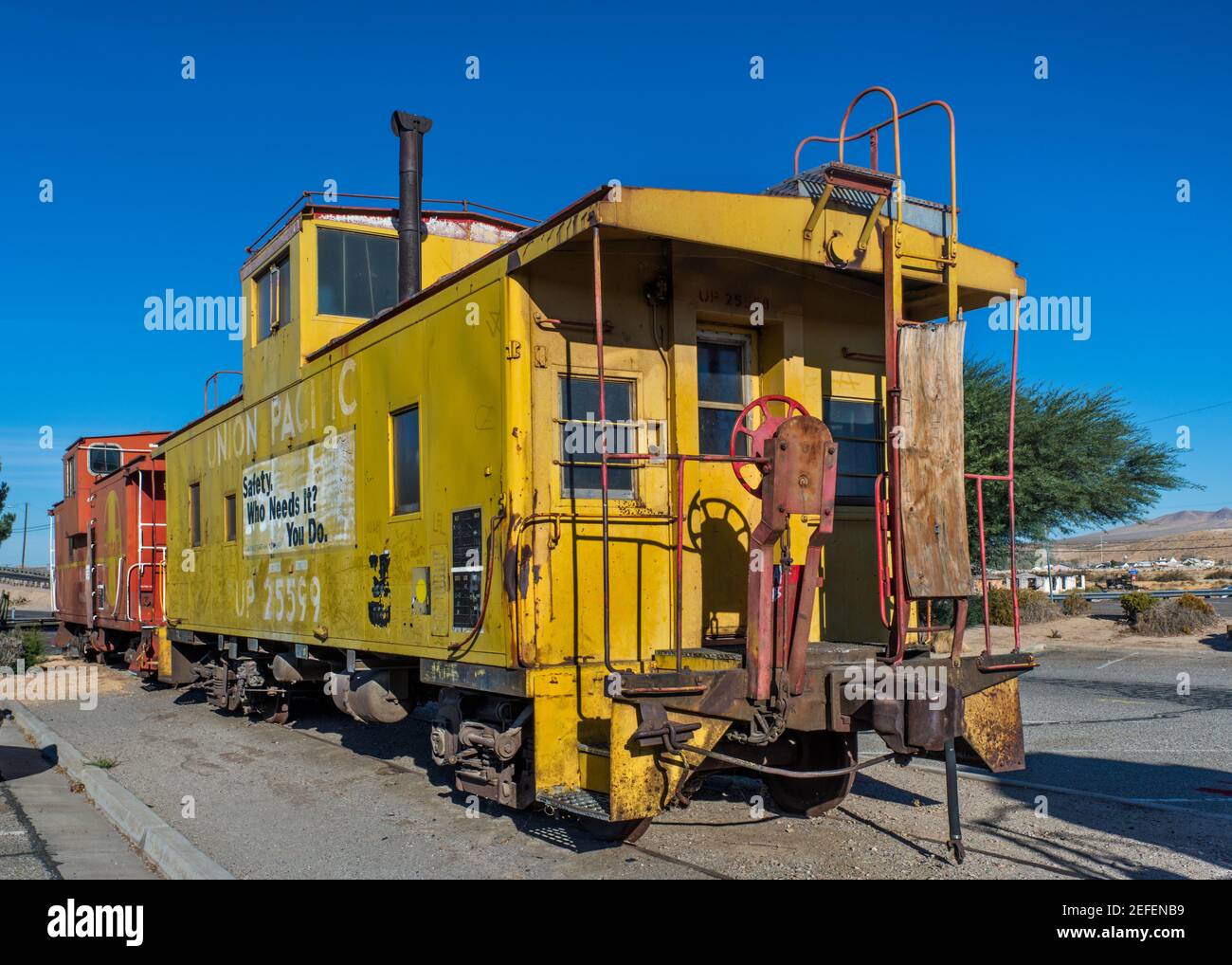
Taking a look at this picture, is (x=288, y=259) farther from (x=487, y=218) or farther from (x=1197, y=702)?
(x=1197, y=702)

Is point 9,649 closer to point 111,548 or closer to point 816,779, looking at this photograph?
point 111,548

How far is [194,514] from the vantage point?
12.8 metres

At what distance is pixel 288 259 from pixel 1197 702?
11.3m

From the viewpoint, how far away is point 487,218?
35.5ft

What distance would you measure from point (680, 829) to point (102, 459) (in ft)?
53.9

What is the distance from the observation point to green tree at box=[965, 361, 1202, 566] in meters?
20.5

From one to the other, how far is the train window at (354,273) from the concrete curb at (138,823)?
4271 mm

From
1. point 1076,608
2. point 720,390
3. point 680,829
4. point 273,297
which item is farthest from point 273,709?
point 1076,608

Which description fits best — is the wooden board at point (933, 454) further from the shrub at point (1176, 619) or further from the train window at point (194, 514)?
the shrub at point (1176, 619)

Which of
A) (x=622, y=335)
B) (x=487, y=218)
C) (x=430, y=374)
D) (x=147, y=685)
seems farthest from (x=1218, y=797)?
(x=147, y=685)

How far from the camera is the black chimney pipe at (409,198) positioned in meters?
9.81

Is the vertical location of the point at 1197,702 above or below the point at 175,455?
below

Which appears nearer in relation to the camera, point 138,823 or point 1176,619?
point 138,823

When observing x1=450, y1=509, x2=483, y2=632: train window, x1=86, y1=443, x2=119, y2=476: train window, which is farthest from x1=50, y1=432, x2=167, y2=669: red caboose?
x1=450, y1=509, x2=483, y2=632: train window
